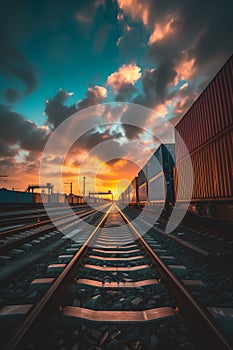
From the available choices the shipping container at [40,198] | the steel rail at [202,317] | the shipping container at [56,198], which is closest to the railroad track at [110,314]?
the steel rail at [202,317]

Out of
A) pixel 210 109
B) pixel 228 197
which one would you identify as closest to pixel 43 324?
pixel 228 197

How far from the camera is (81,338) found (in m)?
1.89

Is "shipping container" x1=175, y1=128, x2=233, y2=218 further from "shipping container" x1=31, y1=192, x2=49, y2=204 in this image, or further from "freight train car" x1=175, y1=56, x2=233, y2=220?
"shipping container" x1=31, y1=192, x2=49, y2=204

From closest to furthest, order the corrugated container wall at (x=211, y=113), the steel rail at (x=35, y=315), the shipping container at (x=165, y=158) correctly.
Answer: the steel rail at (x=35, y=315) → the corrugated container wall at (x=211, y=113) → the shipping container at (x=165, y=158)

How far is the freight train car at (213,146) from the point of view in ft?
19.7

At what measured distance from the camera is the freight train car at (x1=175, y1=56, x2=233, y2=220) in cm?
600

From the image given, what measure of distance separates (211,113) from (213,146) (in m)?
1.28

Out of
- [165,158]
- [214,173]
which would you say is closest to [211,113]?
[214,173]

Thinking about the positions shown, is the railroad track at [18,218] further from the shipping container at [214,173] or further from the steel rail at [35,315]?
the shipping container at [214,173]

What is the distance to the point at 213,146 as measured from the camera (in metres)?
6.84

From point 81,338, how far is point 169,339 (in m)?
0.88

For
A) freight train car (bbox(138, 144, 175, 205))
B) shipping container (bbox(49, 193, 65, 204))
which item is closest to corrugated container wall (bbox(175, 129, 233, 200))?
freight train car (bbox(138, 144, 175, 205))

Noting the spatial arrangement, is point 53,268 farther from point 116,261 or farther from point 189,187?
point 189,187

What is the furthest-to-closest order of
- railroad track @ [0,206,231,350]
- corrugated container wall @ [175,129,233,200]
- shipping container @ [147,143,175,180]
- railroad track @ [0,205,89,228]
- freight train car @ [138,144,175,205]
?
shipping container @ [147,143,175,180] → freight train car @ [138,144,175,205] → railroad track @ [0,205,89,228] → corrugated container wall @ [175,129,233,200] → railroad track @ [0,206,231,350]
